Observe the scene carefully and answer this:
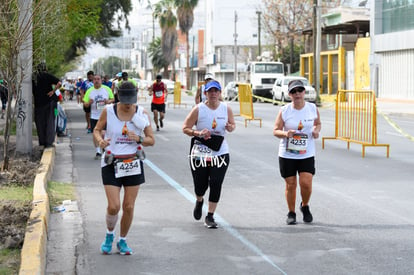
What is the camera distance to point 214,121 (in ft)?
28.2

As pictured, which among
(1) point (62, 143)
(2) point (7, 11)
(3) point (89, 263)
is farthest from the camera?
(1) point (62, 143)

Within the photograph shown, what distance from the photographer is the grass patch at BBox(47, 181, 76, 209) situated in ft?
33.7

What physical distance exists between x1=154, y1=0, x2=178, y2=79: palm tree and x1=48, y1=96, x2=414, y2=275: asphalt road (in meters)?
74.0

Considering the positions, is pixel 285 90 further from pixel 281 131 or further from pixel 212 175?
pixel 212 175

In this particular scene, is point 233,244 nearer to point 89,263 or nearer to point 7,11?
point 89,263

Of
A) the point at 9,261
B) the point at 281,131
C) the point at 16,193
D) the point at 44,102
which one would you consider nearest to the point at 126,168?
the point at 9,261

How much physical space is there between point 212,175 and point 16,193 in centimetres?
333

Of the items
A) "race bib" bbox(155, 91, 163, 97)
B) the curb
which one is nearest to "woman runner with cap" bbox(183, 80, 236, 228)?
the curb

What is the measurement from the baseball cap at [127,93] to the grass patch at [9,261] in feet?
5.66

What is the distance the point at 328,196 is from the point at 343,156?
539 cm

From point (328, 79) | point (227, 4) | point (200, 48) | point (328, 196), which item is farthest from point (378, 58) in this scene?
point (200, 48)

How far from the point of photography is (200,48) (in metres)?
111

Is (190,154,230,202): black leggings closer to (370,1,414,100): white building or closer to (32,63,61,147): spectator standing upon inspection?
(32,63,61,147): spectator standing

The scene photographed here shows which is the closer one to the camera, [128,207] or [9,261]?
[9,261]
